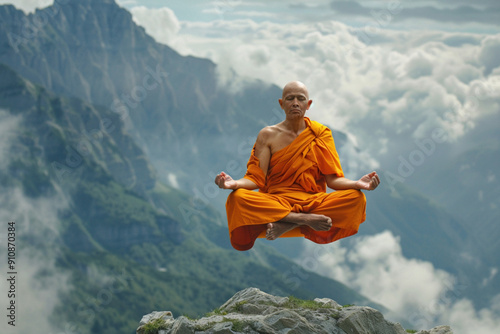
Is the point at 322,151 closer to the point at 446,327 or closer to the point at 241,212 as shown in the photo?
the point at 241,212

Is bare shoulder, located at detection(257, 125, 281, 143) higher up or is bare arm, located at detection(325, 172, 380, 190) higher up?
bare shoulder, located at detection(257, 125, 281, 143)

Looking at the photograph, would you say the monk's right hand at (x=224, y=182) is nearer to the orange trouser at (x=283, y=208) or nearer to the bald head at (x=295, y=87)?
the orange trouser at (x=283, y=208)

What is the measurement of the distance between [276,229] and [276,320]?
2.45m

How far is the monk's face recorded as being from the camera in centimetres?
1381

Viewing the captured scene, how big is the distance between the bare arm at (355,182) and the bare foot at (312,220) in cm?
106

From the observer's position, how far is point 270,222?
13.3 metres

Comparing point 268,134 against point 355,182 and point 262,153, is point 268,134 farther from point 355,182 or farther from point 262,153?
point 355,182

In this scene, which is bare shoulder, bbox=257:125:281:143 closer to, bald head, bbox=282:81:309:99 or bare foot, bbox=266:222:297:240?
bald head, bbox=282:81:309:99

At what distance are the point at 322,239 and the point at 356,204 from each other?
4.51 ft

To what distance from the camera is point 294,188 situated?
14125 millimetres

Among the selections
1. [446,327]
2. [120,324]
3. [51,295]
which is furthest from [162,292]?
[446,327]

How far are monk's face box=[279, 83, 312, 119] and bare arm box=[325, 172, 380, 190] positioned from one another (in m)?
1.84

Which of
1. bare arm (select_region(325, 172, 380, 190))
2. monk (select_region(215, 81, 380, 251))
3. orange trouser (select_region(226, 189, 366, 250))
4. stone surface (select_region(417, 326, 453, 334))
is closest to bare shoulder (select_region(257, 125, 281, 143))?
monk (select_region(215, 81, 380, 251))

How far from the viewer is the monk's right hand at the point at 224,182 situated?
42.7ft
